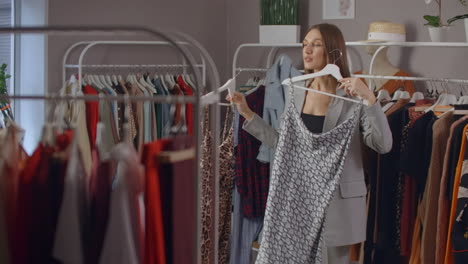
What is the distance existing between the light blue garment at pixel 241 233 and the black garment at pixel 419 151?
1.05m

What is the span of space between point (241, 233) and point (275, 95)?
80 cm

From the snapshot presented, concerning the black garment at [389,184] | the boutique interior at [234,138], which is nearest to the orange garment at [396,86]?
the boutique interior at [234,138]

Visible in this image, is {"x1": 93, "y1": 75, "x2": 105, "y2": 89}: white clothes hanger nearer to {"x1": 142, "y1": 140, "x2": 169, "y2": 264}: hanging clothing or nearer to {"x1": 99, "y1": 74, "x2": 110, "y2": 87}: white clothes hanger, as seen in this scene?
{"x1": 99, "y1": 74, "x2": 110, "y2": 87}: white clothes hanger

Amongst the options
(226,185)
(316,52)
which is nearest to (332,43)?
(316,52)

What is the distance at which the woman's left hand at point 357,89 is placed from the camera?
10.1 feet

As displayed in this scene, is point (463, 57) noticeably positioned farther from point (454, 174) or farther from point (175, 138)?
point (175, 138)

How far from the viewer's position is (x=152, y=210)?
1.80m

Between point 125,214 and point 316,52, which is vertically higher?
point 316,52

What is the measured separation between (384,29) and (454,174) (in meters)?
1.15

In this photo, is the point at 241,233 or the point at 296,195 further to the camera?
the point at 241,233

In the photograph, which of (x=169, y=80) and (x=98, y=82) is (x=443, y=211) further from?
(x=98, y=82)

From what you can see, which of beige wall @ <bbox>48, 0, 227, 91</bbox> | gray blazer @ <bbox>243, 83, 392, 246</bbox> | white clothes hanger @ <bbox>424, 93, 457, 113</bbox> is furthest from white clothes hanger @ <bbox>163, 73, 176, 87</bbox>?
white clothes hanger @ <bbox>424, 93, 457, 113</bbox>

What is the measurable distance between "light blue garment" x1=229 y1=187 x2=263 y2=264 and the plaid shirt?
0.06m

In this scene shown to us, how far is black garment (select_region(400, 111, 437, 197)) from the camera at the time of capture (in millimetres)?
3209
